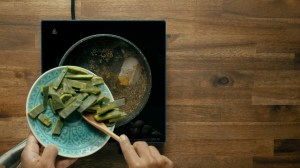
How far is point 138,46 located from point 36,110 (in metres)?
0.33

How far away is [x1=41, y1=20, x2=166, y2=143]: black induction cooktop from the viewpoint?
3.31ft

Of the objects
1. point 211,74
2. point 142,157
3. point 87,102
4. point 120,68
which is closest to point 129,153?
point 142,157

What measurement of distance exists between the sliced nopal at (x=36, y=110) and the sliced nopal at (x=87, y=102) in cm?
9

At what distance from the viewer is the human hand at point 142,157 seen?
33.0 inches

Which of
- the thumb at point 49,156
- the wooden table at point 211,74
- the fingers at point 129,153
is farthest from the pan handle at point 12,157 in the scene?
the fingers at point 129,153

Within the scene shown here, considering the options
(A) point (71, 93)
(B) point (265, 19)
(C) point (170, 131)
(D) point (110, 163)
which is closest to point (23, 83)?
(A) point (71, 93)

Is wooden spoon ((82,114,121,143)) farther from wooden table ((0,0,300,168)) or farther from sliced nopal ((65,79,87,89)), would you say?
wooden table ((0,0,300,168))

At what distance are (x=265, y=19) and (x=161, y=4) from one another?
32cm

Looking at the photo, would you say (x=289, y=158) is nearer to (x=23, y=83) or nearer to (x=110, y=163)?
(x=110, y=163)

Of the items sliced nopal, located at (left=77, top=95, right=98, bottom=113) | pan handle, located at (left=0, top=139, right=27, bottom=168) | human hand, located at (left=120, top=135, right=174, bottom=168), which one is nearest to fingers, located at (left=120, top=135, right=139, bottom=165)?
human hand, located at (left=120, top=135, right=174, bottom=168)

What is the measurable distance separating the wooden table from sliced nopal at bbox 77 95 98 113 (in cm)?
21

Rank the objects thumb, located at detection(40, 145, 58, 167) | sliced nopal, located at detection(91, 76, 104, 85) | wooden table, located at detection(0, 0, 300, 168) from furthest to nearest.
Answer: wooden table, located at detection(0, 0, 300, 168), sliced nopal, located at detection(91, 76, 104, 85), thumb, located at detection(40, 145, 58, 167)

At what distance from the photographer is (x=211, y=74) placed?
109 centimetres

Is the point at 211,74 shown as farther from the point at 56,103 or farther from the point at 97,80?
the point at 56,103
